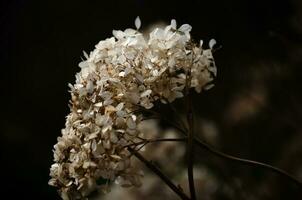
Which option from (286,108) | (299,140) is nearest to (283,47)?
(286,108)

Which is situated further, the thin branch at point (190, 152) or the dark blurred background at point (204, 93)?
the dark blurred background at point (204, 93)

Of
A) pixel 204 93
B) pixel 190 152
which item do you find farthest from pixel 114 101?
pixel 204 93

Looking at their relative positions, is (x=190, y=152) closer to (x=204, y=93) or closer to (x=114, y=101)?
(x=114, y=101)

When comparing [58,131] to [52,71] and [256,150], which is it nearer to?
[52,71]

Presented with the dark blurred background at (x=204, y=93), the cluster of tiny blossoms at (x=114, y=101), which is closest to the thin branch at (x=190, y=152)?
the cluster of tiny blossoms at (x=114, y=101)

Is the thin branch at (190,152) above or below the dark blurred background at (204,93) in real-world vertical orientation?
below

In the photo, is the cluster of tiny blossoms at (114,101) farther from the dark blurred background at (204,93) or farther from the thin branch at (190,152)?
the dark blurred background at (204,93)
